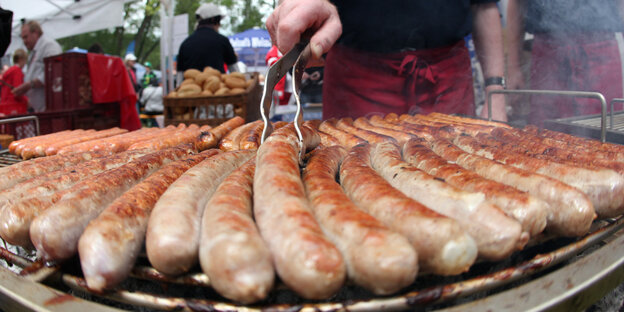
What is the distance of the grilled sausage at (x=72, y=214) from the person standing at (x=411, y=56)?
291 cm

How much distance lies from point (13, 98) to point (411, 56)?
10.1m

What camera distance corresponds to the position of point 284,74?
2.30 metres

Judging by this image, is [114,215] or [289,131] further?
[289,131]

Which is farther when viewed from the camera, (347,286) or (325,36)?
(325,36)

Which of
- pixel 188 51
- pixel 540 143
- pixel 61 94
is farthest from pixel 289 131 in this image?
pixel 61 94

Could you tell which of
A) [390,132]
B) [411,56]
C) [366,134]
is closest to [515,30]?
[411,56]

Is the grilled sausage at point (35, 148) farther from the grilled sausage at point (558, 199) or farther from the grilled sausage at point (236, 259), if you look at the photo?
the grilled sausage at point (558, 199)

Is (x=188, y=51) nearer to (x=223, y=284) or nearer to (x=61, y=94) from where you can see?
(x=61, y=94)

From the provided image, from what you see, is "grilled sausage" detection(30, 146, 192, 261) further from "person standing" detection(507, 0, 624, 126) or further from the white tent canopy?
the white tent canopy

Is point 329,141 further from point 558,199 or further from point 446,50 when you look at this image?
point 446,50

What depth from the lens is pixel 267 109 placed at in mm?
2139

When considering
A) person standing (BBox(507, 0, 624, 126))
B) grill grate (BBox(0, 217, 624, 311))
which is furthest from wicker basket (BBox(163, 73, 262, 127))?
grill grate (BBox(0, 217, 624, 311))

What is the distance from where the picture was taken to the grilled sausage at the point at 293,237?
3.49ft

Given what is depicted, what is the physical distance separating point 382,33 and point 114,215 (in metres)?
3.58
